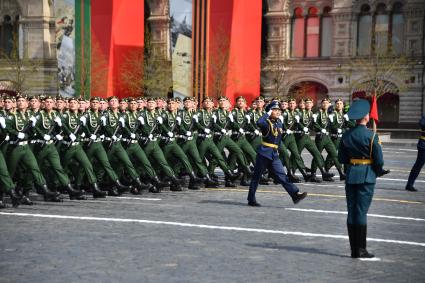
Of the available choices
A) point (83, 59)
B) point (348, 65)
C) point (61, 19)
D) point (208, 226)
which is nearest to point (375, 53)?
point (348, 65)

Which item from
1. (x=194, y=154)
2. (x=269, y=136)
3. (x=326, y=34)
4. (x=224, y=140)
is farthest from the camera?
(x=326, y=34)

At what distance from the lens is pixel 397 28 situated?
48156 millimetres

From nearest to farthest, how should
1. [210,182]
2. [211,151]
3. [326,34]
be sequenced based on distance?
[210,182] < [211,151] < [326,34]

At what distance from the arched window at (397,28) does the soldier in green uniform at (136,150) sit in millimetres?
34958

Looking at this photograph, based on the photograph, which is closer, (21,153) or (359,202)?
(359,202)

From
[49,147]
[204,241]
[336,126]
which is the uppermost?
[336,126]

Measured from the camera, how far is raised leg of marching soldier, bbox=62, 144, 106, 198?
47.9 ft

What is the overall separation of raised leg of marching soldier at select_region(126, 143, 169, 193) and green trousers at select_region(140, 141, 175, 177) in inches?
8.3

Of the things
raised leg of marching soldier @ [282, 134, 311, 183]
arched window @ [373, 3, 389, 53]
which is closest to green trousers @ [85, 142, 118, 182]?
raised leg of marching soldier @ [282, 134, 311, 183]

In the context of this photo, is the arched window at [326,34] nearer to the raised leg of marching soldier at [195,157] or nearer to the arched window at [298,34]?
the arched window at [298,34]

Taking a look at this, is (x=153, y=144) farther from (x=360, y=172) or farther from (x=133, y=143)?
(x=360, y=172)

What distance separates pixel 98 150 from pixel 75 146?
502 mm

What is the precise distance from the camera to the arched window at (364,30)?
49062 millimetres

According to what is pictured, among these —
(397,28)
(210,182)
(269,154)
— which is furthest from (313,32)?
(269,154)
